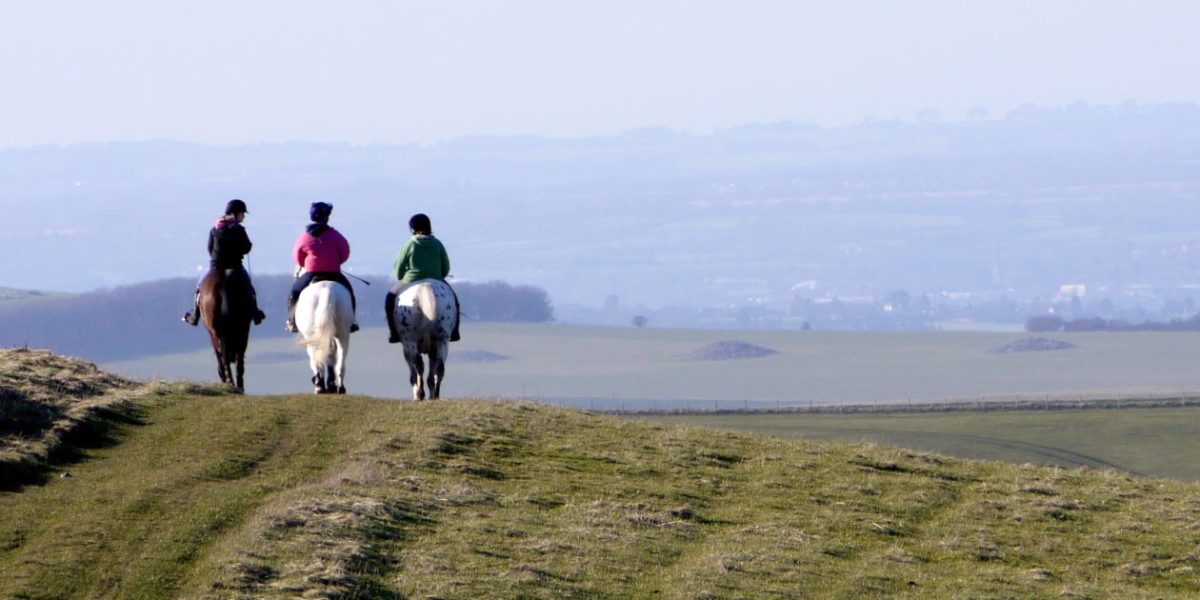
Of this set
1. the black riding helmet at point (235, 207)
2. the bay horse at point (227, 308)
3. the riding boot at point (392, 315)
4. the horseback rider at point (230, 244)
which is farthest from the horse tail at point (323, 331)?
the black riding helmet at point (235, 207)

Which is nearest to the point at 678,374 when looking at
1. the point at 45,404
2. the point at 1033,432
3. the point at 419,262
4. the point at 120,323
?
the point at 120,323

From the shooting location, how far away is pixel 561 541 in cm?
1892

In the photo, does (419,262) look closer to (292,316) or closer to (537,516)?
(292,316)

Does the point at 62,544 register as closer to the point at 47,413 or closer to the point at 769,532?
the point at 47,413

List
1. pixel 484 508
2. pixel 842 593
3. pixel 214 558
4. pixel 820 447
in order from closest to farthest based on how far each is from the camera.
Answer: pixel 214 558, pixel 842 593, pixel 484 508, pixel 820 447

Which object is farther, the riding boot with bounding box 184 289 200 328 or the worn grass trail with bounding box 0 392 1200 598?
the riding boot with bounding box 184 289 200 328

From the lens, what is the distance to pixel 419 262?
2744 cm

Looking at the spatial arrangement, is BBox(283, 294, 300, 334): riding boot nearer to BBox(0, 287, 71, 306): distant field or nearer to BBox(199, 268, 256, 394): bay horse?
BBox(199, 268, 256, 394): bay horse

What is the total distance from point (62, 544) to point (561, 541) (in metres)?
4.86

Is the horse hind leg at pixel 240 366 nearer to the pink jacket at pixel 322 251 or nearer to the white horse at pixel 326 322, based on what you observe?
the white horse at pixel 326 322

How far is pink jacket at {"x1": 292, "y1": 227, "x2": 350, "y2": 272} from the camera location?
2683cm

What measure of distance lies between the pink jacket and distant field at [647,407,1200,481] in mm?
34750

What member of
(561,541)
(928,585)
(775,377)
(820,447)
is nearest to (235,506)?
(561,541)

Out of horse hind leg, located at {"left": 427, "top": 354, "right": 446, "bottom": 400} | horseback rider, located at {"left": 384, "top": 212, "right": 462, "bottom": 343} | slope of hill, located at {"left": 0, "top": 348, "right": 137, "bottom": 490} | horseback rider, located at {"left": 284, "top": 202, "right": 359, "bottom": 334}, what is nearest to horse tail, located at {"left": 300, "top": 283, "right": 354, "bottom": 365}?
horseback rider, located at {"left": 284, "top": 202, "right": 359, "bottom": 334}
